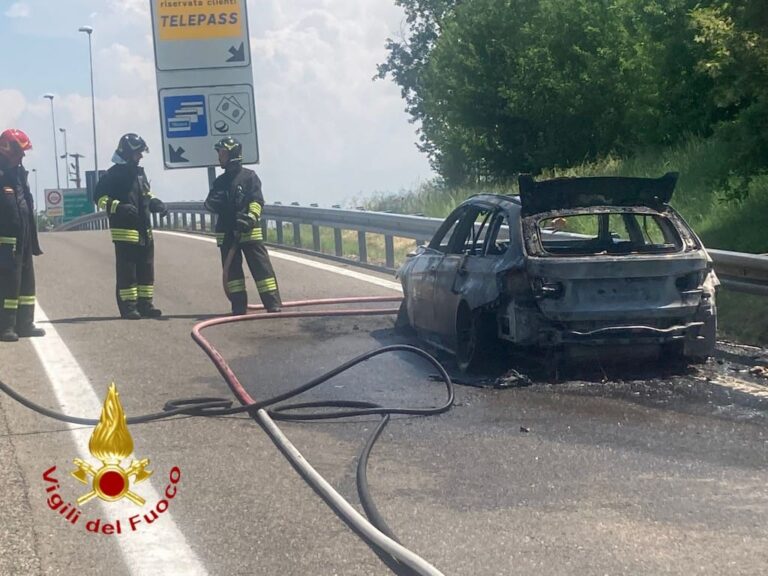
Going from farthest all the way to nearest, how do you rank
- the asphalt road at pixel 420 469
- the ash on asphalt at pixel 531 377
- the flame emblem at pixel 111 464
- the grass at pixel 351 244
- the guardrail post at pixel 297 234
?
the guardrail post at pixel 297 234 < the grass at pixel 351 244 < the ash on asphalt at pixel 531 377 < the flame emblem at pixel 111 464 < the asphalt road at pixel 420 469

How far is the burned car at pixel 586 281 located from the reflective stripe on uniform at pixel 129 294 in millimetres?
4714

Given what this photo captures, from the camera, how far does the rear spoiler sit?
8.95m

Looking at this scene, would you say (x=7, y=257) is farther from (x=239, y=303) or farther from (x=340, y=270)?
(x=340, y=270)

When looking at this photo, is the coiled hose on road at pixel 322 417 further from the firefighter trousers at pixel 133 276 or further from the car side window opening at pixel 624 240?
the firefighter trousers at pixel 133 276

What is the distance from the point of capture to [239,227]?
514 inches

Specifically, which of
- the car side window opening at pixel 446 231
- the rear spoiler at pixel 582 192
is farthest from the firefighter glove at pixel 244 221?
the rear spoiler at pixel 582 192

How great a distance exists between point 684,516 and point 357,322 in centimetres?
710

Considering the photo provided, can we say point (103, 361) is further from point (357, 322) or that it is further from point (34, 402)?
point (357, 322)

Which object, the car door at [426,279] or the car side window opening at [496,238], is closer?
the car side window opening at [496,238]

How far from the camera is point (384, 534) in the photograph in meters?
5.16

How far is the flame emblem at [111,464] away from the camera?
19.8ft

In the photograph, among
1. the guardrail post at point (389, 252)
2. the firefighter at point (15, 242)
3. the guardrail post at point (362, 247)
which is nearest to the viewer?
the firefighter at point (15, 242)

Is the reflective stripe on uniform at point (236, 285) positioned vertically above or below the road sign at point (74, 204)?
below

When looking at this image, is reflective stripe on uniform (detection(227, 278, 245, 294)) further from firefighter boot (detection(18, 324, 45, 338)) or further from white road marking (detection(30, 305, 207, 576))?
white road marking (detection(30, 305, 207, 576))
